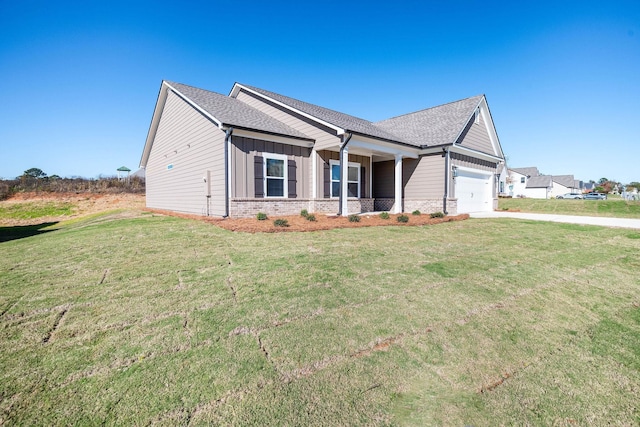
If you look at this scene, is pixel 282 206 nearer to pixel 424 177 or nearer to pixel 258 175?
pixel 258 175

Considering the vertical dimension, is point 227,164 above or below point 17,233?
above

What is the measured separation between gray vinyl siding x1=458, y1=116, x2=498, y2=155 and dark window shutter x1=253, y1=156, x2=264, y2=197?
34.8 feet

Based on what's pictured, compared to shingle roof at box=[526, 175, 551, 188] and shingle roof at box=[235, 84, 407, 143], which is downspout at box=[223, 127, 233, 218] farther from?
shingle roof at box=[526, 175, 551, 188]

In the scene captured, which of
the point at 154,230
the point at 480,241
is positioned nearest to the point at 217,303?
the point at 154,230

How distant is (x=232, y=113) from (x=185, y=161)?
372 cm

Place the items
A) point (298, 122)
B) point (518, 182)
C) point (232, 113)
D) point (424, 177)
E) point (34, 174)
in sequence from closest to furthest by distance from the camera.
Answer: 1. point (232, 113)
2. point (298, 122)
3. point (424, 177)
4. point (34, 174)
5. point (518, 182)

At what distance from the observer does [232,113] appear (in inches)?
485

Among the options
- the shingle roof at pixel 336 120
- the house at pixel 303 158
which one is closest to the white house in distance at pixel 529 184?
the house at pixel 303 158

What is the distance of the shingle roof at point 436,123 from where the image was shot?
15.0 meters

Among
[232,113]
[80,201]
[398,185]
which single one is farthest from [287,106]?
[80,201]

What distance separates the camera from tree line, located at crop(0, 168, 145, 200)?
2478cm

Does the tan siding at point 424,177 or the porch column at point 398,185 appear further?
the tan siding at point 424,177

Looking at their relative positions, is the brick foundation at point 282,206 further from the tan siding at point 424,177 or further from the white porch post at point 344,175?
the tan siding at point 424,177

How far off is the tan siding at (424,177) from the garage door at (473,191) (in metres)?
1.41
